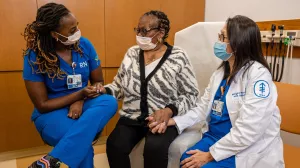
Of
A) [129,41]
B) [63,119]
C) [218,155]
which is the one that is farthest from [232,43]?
[129,41]

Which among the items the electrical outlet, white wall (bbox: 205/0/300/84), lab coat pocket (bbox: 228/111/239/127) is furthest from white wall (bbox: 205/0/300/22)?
lab coat pocket (bbox: 228/111/239/127)

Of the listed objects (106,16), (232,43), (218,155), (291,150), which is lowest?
(291,150)

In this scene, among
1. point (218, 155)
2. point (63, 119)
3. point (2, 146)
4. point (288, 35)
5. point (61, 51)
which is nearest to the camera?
point (218, 155)

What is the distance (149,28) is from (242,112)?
766mm

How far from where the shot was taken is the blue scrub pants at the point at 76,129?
1183 mm

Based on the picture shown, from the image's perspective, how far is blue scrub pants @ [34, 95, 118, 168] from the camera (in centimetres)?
118

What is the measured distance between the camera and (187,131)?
5.01ft

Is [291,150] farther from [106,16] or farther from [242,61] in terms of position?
[106,16]

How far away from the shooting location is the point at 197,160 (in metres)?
1.18

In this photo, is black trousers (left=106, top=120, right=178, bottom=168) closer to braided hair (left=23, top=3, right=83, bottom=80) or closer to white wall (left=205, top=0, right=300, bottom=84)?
braided hair (left=23, top=3, right=83, bottom=80)

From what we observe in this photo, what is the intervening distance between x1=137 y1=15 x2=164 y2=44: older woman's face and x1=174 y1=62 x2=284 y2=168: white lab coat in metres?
0.59

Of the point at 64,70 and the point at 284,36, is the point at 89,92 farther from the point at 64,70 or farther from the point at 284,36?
the point at 284,36

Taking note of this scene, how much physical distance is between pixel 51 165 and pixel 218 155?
0.76 m

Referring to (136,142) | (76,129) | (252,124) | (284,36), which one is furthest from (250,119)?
(284,36)
